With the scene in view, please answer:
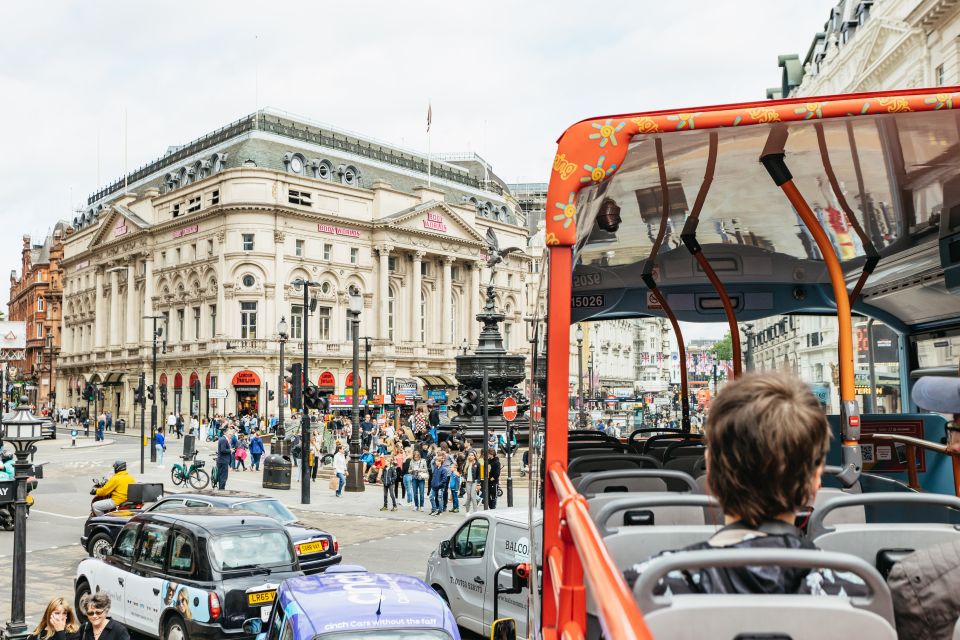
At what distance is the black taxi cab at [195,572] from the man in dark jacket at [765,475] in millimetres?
8532

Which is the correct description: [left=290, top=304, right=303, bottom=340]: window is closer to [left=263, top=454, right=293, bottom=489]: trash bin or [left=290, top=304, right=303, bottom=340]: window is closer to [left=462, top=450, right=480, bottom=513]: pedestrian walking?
[left=263, top=454, right=293, bottom=489]: trash bin

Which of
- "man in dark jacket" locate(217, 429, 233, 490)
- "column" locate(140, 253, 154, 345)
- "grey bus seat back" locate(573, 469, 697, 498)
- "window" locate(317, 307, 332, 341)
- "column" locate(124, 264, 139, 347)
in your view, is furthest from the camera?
"column" locate(124, 264, 139, 347)

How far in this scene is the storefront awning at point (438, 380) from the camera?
75875 millimetres

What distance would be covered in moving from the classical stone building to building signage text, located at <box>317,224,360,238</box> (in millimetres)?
50036

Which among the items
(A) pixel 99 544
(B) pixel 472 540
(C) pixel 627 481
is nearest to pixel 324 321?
(A) pixel 99 544

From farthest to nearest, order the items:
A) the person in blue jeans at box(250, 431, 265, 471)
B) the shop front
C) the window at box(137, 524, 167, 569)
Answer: the shop front
the person in blue jeans at box(250, 431, 265, 471)
the window at box(137, 524, 167, 569)

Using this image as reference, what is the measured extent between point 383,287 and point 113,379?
26297 mm

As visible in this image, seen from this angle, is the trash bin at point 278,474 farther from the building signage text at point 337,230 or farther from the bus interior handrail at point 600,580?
the building signage text at point 337,230

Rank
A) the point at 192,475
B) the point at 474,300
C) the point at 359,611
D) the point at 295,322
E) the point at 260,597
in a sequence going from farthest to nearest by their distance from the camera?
the point at 474,300 < the point at 295,322 < the point at 192,475 < the point at 260,597 < the point at 359,611

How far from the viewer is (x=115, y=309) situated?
80562mm

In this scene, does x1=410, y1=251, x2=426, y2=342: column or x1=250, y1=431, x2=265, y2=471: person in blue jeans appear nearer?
x1=250, y1=431, x2=265, y2=471: person in blue jeans

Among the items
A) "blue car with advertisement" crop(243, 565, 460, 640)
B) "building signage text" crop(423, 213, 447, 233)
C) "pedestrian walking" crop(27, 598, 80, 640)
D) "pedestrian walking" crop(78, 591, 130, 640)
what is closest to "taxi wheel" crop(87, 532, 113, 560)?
"pedestrian walking" crop(27, 598, 80, 640)

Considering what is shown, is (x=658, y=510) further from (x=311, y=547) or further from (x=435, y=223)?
(x=435, y=223)

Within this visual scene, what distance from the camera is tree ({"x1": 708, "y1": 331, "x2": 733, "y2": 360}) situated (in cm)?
806
